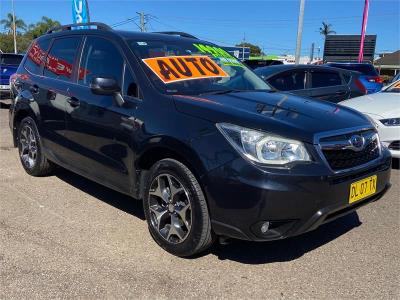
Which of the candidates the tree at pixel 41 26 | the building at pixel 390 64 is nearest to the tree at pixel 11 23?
the tree at pixel 41 26

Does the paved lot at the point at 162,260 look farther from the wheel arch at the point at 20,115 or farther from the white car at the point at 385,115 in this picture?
the white car at the point at 385,115

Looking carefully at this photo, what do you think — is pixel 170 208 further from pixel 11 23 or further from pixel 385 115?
pixel 11 23

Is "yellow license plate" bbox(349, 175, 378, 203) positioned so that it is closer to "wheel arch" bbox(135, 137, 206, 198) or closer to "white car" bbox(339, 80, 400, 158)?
"wheel arch" bbox(135, 137, 206, 198)

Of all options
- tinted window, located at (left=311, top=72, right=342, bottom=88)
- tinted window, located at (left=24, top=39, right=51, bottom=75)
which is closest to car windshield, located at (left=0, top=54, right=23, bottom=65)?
tinted window, located at (left=24, top=39, right=51, bottom=75)

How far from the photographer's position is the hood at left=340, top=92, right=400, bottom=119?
6280 mm

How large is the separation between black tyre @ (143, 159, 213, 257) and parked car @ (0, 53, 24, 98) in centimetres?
1220

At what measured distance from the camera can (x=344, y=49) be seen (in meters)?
32.5

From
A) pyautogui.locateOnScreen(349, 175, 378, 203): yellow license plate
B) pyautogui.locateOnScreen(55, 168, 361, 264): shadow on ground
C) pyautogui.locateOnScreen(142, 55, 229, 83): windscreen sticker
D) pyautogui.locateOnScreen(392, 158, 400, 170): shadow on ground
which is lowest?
pyautogui.locateOnScreen(392, 158, 400, 170): shadow on ground

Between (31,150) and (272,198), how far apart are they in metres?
3.78

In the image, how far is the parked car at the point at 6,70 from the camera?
47.2ft

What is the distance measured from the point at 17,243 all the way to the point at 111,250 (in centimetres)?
81

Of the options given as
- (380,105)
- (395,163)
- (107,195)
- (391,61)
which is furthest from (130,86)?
(391,61)

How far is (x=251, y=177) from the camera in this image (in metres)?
3.01

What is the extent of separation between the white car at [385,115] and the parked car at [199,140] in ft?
7.75
